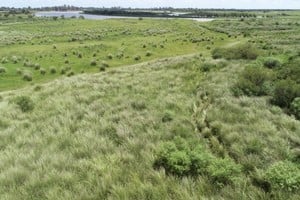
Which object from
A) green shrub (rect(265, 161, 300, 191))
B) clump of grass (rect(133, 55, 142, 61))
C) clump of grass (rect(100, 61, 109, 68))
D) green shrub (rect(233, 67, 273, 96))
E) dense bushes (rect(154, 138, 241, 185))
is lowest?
clump of grass (rect(133, 55, 142, 61))

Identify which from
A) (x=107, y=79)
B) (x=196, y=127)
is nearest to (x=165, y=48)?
(x=107, y=79)

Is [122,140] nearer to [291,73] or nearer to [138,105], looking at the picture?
[138,105]

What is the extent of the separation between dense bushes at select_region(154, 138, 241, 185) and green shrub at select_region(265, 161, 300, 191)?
22.2 inches

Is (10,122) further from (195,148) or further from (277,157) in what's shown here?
(277,157)

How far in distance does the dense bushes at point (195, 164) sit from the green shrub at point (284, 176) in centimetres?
56

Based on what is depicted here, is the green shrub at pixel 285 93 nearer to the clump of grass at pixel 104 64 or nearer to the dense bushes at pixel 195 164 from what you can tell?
the dense bushes at pixel 195 164

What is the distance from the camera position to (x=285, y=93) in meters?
11.8

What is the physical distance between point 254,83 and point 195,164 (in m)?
7.87

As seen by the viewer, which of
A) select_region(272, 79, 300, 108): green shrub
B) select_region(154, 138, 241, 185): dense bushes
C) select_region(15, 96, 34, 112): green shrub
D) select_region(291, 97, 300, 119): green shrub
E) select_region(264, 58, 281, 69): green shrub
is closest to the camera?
select_region(154, 138, 241, 185): dense bushes

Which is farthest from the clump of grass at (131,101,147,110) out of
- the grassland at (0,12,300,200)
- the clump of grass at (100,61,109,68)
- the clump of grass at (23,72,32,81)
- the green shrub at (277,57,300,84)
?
the clump of grass at (100,61,109,68)

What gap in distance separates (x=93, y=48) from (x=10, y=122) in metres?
32.4

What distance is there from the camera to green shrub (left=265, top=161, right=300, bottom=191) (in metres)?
5.64

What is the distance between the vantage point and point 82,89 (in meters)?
17.2

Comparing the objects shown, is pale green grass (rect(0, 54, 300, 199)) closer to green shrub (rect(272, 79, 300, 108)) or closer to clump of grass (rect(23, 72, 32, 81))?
green shrub (rect(272, 79, 300, 108))
